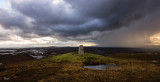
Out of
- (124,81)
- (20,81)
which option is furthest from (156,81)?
(20,81)

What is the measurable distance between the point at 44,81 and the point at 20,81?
5230 mm

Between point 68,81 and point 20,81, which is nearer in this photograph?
point 68,81

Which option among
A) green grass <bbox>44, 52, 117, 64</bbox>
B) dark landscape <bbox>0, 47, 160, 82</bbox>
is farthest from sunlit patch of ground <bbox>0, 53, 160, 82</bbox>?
green grass <bbox>44, 52, 117, 64</bbox>

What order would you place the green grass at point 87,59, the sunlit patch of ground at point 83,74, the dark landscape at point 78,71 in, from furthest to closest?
the green grass at point 87,59 → the dark landscape at point 78,71 → the sunlit patch of ground at point 83,74

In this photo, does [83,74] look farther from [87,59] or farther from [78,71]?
[87,59]

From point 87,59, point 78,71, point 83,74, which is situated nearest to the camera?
point 83,74

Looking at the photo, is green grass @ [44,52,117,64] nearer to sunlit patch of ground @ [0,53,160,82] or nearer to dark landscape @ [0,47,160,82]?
dark landscape @ [0,47,160,82]

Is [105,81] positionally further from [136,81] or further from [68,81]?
[68,81]

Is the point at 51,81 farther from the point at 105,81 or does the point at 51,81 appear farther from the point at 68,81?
the point at 105,81

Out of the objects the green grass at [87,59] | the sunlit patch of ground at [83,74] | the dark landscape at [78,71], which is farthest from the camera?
the green grass at [87,59]

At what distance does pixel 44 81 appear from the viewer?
603 inches

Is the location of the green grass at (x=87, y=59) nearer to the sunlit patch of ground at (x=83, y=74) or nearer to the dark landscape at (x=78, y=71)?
the dark landscape at (x=78, y=71)

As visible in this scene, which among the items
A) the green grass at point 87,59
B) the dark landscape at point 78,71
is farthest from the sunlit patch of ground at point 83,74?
the green grass at point 87,59

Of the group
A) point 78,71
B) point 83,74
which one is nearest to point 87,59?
point 78,71
